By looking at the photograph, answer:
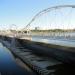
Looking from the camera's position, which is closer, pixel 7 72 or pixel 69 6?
pixel 7 72

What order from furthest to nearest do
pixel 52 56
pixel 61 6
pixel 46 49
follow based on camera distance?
pixel 61 6 → pixel 46 49 → pixel 52 56

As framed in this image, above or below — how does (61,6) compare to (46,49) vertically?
above

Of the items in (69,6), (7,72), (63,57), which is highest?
(69,6)

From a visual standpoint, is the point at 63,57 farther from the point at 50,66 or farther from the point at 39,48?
the point at 39,48

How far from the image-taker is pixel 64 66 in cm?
2003

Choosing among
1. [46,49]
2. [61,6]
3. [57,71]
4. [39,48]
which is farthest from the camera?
[61,6]

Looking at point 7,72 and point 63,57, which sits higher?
point 63,57

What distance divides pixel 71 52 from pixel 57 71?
2.35 metres

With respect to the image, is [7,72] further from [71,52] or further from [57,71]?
[71,52]

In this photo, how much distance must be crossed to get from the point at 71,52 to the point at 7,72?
7.04 metres

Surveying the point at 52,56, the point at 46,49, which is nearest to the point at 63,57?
the point at 52,56

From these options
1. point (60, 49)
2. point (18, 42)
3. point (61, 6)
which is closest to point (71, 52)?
point (60, 49)

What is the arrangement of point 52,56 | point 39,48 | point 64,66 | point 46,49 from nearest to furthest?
point 64,66 → point 52,56 → point 46,49 → point 39,48

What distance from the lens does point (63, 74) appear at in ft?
57.6
